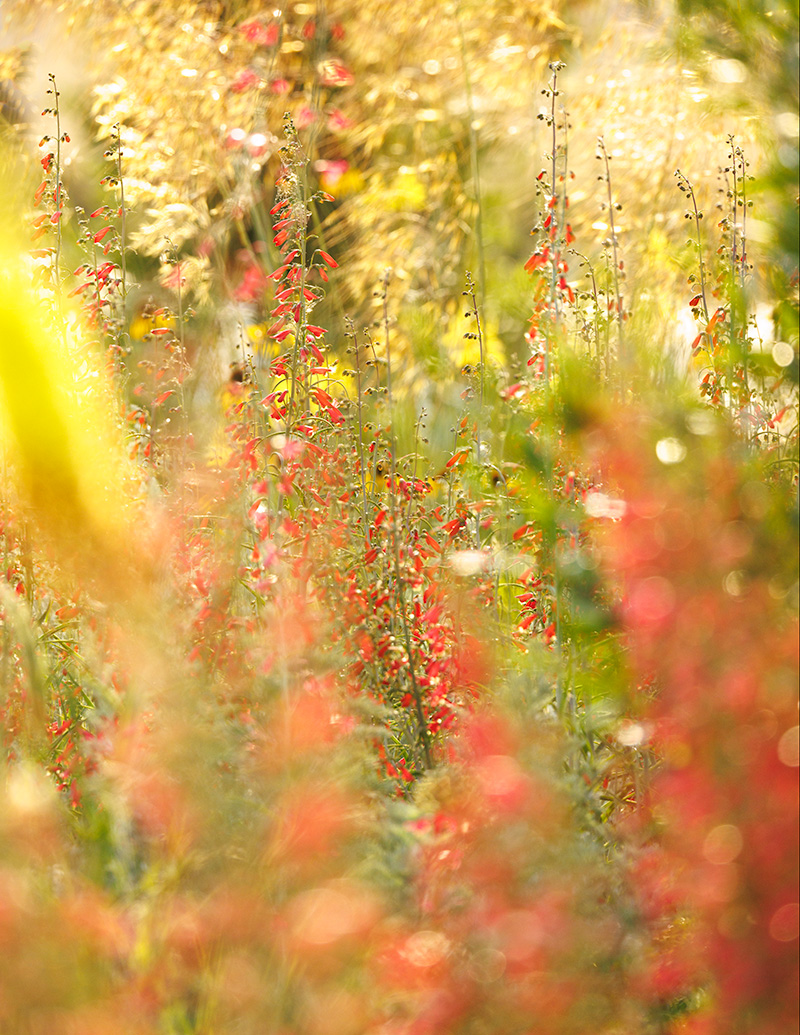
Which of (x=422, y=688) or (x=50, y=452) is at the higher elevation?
(x=50, y=452)

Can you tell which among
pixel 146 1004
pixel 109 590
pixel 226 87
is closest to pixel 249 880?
pixel 146 1004

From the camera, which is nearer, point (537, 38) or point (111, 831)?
point (111, 831)

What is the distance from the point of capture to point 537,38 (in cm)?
494

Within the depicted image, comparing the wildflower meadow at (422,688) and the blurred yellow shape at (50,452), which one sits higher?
the blurred yellow shape at (50,452)

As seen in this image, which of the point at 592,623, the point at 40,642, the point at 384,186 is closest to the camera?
the point at 592,623

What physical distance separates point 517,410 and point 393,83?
343 centimetres

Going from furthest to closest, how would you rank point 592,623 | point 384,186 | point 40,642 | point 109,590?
point 384,186 → point 40,642 → point 109,590 → point 592,623

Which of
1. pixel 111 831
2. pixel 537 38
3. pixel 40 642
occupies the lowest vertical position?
pixel 537 38

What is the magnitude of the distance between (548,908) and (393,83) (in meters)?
4.47

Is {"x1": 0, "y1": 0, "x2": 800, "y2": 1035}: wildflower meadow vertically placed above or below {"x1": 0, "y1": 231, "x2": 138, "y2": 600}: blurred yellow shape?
below

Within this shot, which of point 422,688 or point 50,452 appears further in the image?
point 422,688

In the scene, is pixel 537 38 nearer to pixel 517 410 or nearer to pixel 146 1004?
pixel 517 410

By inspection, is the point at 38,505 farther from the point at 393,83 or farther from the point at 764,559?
the point at 393,83

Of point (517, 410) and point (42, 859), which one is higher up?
point (42, 859)
